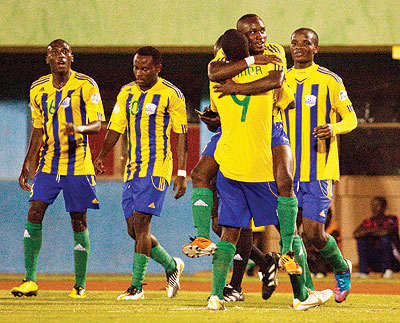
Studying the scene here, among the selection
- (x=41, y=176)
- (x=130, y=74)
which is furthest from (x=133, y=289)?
(x=130, y=74)

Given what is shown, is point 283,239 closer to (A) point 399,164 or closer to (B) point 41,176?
(B) point 41,176

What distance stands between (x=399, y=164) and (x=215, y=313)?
1012cm

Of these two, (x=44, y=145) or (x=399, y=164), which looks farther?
(x=399, y=164)

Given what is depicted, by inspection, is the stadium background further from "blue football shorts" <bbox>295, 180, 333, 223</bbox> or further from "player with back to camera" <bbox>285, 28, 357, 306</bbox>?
"blue football shorts" <bbox>295, 180, 333, 223</bbox>

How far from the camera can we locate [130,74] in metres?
14.4

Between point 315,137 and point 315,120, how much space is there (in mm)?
193

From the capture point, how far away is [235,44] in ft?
20.3

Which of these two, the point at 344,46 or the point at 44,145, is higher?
the point at 344,46

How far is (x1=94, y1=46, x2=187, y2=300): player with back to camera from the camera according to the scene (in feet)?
26.4

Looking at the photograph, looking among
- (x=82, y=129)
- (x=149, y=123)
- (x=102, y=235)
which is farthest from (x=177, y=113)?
(x=102, y=235)

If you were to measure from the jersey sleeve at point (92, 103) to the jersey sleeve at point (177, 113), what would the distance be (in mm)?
735

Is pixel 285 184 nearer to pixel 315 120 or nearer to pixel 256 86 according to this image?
pixel 256 86

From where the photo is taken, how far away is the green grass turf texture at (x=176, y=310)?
5.86 metres

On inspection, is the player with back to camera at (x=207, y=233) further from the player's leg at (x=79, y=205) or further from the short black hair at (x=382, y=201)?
the short black hair at (x=382, y=201)
